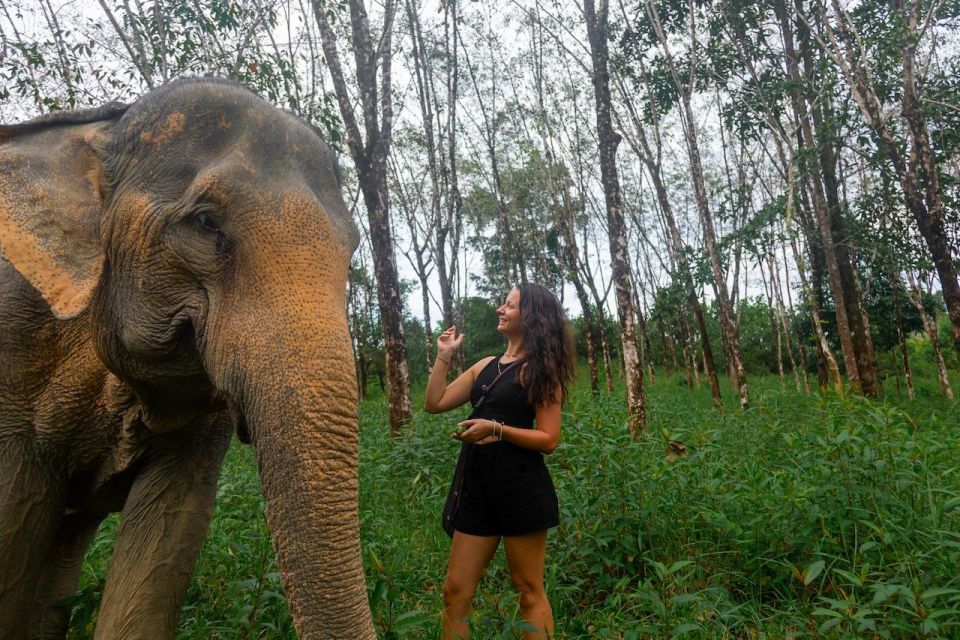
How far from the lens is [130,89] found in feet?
29.2

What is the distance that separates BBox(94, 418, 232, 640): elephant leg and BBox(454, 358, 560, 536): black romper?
0.93 meters

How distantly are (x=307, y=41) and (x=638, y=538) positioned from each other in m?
11.4

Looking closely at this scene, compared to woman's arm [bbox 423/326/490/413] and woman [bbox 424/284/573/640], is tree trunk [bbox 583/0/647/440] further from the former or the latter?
woman [bbox 424/284/573/640]

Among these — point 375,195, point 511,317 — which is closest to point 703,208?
point 375,195

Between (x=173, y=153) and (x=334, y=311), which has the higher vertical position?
(x=173, y=153)

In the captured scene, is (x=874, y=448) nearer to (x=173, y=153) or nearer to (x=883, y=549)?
(x=883, y=549)

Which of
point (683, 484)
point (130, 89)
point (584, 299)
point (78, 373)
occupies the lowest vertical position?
point (683, 484)

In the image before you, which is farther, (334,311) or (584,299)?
(584,299)

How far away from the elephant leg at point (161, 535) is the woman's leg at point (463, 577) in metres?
0.90

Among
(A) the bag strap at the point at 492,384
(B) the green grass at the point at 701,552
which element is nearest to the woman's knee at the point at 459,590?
(B) the green grass at the point at 701,552

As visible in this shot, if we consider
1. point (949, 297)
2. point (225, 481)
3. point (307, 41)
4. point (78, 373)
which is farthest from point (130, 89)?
point (949, 297)

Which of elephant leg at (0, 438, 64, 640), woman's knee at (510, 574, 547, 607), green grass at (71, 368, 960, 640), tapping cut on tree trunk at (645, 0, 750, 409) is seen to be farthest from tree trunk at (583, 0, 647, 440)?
elephant leg at (0, 438, 64, 640)

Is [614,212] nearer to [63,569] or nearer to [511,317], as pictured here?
[511,317]

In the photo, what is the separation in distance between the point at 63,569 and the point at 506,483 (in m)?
1.87
